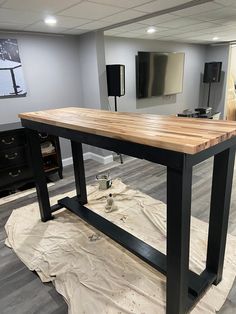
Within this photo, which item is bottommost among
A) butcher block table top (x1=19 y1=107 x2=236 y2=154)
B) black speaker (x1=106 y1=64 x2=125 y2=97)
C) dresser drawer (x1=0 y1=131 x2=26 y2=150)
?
dresser drawer (x1=0 y1=131 x2=26 y2=150)

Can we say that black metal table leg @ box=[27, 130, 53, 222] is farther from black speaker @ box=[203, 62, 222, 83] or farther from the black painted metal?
black speaker @ box=[203, 62, 222, 83]

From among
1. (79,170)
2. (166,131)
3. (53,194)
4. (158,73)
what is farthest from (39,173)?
(158,73)

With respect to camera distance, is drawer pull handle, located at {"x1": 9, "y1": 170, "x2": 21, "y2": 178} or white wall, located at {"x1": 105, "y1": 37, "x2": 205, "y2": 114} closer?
drawer pull handle, located at {"x1": 9, "y1": 170, "x2": 21, "y2": 178}

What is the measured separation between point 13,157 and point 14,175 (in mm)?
236

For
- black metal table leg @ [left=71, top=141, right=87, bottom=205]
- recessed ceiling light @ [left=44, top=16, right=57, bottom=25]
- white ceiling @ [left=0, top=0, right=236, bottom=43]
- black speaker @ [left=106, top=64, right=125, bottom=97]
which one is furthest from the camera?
black speaker @ [left=106, top=64, right=125, bottom=97]

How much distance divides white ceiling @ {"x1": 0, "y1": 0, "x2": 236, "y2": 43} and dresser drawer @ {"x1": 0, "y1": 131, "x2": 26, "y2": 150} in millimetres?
1276

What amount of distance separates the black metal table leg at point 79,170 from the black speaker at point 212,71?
4.46m

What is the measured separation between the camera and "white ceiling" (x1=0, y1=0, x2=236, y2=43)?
217cm

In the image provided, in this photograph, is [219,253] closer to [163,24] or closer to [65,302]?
[65,302]

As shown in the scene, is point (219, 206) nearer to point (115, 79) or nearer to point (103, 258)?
point (103, 258)

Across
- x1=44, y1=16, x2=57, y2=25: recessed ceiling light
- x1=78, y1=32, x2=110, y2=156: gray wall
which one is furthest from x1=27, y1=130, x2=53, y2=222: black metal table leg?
x1=78, y1=32, x2=110, y2=156: gray wall

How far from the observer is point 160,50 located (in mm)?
4836

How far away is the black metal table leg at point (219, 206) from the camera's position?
134cm

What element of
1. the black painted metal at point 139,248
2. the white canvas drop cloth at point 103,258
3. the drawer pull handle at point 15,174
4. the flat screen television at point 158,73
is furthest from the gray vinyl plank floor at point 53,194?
the flat screen television at point 158,73
